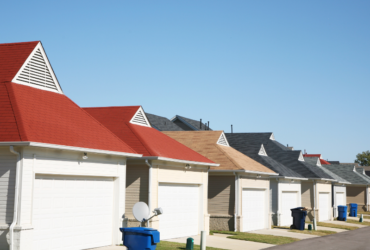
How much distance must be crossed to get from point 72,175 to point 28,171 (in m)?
2.08

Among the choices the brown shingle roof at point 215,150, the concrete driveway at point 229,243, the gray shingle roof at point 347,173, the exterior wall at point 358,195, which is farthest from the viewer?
the exterior wall at point 358,195

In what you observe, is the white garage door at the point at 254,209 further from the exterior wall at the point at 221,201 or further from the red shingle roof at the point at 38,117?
the red shingle roof at the point at 38,117

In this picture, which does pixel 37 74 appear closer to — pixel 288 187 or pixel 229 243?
pixel 229 243

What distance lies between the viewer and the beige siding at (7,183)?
13523 mm

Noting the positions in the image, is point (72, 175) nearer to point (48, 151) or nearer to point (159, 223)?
point (48, 151)

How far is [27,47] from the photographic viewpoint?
1814 centimetres

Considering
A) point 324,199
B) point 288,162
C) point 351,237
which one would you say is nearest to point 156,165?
point 351,237

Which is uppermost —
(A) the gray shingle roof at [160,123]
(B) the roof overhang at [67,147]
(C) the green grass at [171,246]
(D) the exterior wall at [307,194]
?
(A) the gray shingle roof at [160,123]

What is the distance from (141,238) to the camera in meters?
14.2

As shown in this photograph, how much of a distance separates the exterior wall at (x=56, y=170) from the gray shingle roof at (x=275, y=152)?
61.5 feet

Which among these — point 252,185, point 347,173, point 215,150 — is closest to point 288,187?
point 252,185

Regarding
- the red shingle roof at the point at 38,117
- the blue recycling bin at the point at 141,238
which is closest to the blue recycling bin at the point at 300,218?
the red shingle roof at the point at 38,117

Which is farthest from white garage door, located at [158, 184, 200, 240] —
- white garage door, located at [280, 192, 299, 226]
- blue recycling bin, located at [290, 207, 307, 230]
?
white garage door, located at [280, 192, 299, 226]

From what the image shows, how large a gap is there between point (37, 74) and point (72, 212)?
557cm
